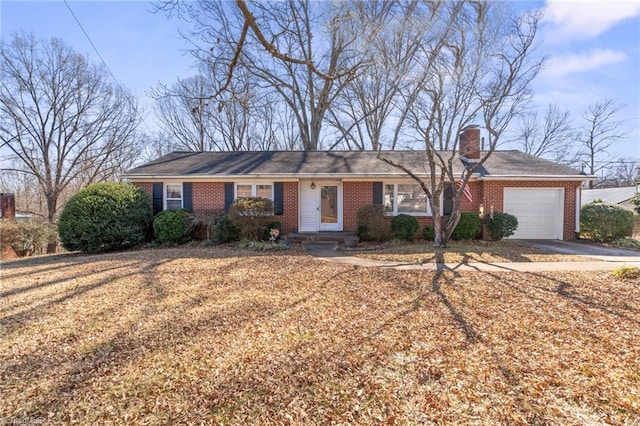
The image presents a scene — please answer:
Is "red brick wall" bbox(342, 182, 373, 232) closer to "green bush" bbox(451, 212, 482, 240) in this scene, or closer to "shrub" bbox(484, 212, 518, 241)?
"green bush" bbox(451, 212, 482, 240)

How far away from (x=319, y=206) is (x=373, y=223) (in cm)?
247

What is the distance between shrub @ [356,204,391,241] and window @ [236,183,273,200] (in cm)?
364

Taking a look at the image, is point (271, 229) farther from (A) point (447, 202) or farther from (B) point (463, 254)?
(A) point (447, 202)

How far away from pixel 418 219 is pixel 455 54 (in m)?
5.66

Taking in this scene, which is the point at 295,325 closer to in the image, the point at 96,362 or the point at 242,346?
the point at 242,346

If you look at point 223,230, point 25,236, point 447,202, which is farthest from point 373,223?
point 25,236

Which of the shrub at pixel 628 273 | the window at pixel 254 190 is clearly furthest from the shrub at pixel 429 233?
the window at pixel 254 190

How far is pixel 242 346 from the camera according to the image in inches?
124

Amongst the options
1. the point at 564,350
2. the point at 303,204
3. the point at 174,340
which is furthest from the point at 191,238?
the point at 564,350

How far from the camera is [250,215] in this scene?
9.91 meters

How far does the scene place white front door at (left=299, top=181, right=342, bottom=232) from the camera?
38.9ft

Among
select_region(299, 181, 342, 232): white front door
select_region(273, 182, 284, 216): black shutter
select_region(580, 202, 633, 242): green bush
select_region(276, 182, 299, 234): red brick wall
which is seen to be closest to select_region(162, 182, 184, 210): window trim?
select_region(273, 182, 284, 216): black shutter

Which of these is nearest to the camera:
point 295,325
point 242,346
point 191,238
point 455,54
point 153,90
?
point 242,346

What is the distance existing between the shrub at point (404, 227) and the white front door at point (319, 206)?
2.23 m
